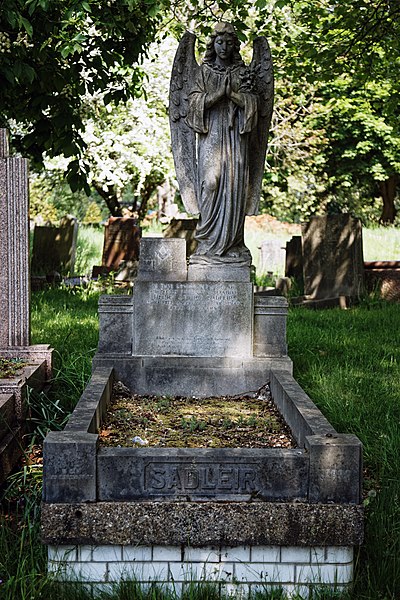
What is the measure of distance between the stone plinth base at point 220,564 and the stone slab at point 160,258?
3101 mm

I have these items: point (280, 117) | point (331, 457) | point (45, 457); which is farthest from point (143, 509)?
point (280, 117)

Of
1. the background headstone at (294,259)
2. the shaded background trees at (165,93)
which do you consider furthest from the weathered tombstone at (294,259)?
the shaded background trees at (165,93)

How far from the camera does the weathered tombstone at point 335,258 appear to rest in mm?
13000

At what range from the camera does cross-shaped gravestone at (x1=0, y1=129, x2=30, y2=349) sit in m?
6.68

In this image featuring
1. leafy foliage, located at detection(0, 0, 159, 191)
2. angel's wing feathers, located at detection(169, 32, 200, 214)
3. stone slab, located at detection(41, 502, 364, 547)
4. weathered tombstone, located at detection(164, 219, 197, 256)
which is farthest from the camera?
weathered tombstone, located at detection(164, 219, 197, 256)

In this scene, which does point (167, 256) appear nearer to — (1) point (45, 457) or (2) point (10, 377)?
(2) point (10, 377)

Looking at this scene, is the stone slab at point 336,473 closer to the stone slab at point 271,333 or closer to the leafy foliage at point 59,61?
the stone slab at point 271,333

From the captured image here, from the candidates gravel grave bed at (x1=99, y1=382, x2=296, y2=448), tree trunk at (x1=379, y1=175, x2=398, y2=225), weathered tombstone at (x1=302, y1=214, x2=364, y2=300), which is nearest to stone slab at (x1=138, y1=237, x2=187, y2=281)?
gravel grave bed at (x1=99, y1=382, x2=296, y2=448)

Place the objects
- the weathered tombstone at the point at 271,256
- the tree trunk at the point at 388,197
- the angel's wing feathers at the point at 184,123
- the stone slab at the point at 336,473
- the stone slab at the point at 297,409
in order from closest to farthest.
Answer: the stone slab at the point at 336,473 < the stone slab at the point at 297,409 < the angel's wing feathers at the point at 184,123 < the weathered tombstone at the point at 271,256 < the tree trunk at the point at 388,197

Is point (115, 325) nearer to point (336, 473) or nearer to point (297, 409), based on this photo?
point (297, 409)

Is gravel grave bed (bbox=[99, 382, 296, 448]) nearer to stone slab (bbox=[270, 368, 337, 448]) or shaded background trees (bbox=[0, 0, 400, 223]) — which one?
stone slab (bbox=[270, 368, 337, 448])

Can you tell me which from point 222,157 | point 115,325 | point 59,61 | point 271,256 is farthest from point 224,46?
point 271,256

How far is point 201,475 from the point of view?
13.5 feet

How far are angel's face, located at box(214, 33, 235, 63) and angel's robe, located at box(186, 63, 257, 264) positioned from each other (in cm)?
11
